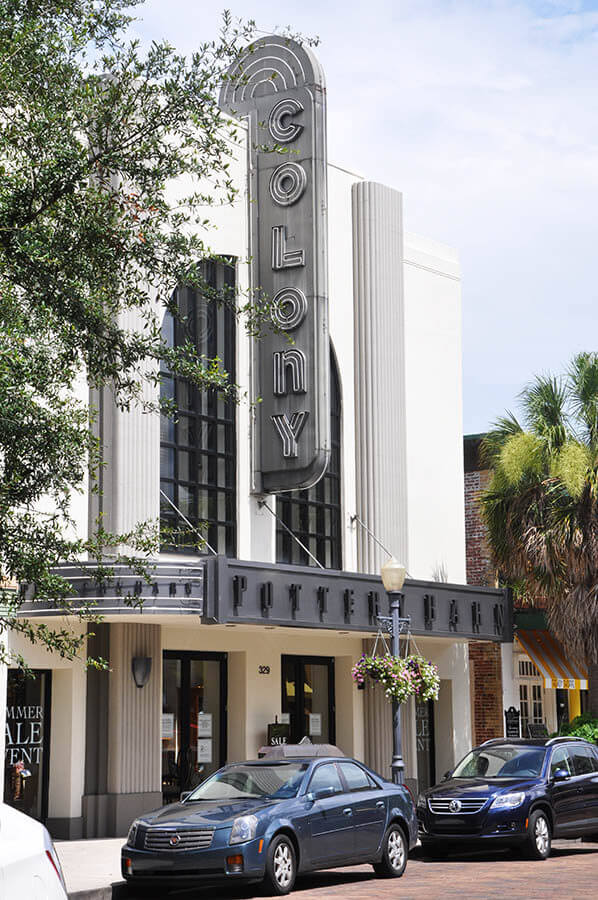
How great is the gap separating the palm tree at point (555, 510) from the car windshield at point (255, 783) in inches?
481

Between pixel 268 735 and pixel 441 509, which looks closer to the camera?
pixel 268 735

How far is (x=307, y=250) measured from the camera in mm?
22469

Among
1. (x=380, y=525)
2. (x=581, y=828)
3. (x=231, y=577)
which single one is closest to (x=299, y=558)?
(x=380, y=525)

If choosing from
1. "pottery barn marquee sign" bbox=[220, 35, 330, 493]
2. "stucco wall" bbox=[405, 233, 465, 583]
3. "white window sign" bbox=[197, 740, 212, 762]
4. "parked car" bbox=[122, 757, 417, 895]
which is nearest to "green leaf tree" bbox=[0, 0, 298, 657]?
"parked car" bbox=[122, 757, 417, 895]

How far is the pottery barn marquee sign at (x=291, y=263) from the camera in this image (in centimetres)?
2214

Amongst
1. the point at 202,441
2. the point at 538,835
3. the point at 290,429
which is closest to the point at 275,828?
the point at 538,835

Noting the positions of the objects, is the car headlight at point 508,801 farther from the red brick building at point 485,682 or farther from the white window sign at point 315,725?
the red brick building at point 485,682

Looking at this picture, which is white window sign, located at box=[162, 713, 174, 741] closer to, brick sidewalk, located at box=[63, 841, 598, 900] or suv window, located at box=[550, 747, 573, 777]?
brick sidewalk, located at box=[63, 841, 598, 900]

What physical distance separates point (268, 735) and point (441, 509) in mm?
6773

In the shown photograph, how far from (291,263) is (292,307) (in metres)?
0.83

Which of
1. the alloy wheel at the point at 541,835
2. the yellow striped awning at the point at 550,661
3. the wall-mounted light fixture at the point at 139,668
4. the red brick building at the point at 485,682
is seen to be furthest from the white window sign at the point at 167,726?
the yellow striped awning at the point at 550,661

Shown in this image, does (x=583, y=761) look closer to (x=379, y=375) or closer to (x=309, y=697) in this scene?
(x=309, y=697)

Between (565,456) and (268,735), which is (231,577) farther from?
(565,456)

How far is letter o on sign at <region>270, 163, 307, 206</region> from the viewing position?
22.8 meters
